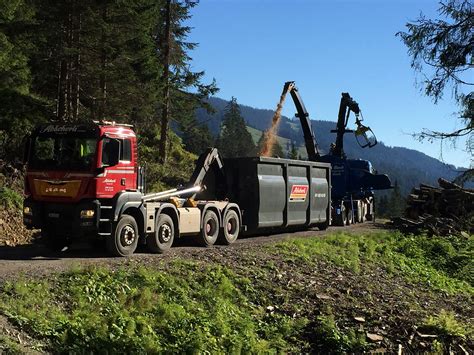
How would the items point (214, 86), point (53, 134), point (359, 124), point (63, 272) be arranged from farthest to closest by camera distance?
1. point (214, 86)
2. point (359, 124)
3. point (53, 134)
4. point (63, 272)

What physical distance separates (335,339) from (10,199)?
12425 millimetres

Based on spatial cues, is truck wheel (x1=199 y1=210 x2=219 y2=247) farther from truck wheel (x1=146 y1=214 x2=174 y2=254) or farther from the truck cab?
the truck cab

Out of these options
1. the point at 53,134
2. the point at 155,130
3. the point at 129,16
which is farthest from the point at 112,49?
the point at 155,130

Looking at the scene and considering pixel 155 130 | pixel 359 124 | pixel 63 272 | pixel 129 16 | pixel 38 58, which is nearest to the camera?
pixel 63 272

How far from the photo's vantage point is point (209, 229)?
610 inches

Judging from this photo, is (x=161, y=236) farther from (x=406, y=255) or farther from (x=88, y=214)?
(x=406, y=255)

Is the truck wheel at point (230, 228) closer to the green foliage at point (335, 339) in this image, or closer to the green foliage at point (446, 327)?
the green foliage at point (335, 339)

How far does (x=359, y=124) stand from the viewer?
1105 inches

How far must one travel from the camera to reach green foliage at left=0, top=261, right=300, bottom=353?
7.27 metres

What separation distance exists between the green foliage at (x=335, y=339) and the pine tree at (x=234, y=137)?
76.9 metres

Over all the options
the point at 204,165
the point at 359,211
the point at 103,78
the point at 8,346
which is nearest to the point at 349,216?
the point at 359,211

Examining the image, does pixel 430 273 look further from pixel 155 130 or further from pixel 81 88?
pixel 155 130

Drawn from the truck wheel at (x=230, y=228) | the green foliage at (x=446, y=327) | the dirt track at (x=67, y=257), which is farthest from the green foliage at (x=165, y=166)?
the green foliage at (x=446, y=327)

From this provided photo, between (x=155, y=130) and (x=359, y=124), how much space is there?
62.3 ft
